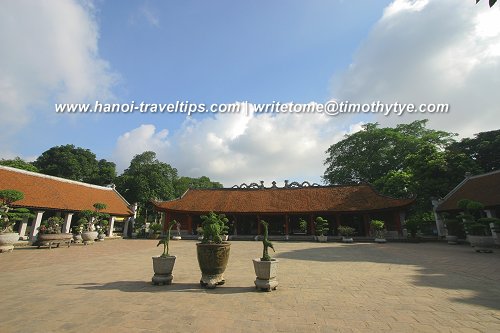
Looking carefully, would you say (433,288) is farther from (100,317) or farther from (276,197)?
(276,197)

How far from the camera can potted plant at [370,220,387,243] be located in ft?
67.3

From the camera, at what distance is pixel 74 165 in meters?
37.7

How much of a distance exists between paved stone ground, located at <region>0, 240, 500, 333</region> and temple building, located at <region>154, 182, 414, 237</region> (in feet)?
47.7

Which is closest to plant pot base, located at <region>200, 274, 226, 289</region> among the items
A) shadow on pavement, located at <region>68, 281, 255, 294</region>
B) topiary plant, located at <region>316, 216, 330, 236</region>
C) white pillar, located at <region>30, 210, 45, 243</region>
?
shadow on pavement, located at <region>68, 281, 255, 294</region>

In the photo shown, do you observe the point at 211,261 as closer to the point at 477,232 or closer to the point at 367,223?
the point at 477,232

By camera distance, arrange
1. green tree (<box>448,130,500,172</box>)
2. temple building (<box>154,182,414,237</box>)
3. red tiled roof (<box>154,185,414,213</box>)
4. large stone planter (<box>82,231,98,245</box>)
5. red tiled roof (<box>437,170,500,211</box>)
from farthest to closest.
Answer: green tree (<box>448,130,500,172</box>), red tiled roof (<box>154,185,414,213</box>), temple building (<box>154,182,414,237</box>), large stone planter (<box>82,231,98,245</box>), red tiled roof (<box>437,170,500,211</box>)

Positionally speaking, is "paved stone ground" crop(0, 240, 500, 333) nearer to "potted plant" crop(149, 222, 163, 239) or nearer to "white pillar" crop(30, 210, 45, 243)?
"white pillar" crop(30, 210, 45, 243)

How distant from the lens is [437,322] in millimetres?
4273

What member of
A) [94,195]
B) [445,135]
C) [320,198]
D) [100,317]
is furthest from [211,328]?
[445,135]

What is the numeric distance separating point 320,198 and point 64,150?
38.3 meters

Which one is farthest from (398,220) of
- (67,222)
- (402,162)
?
(67,222)

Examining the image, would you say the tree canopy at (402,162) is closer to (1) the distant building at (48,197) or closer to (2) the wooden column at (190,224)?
(2) the wooden column at (190,224)

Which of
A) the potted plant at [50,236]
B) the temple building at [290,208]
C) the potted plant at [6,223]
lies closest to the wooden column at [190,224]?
the temple building at [290,208]

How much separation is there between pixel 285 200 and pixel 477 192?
15.1 meters
